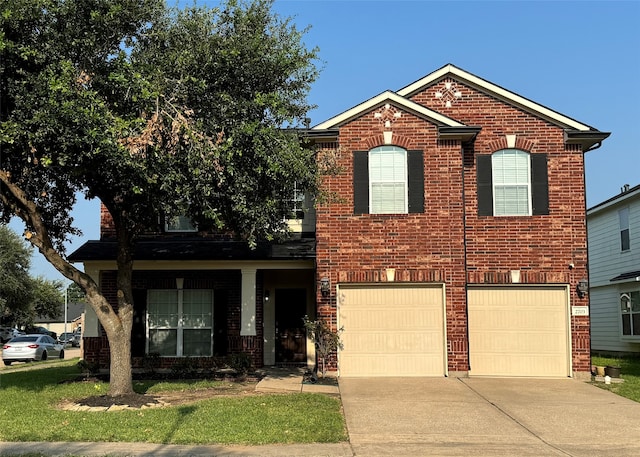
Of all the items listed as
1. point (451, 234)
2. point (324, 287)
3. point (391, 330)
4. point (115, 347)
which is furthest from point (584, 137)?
point (115, 347)

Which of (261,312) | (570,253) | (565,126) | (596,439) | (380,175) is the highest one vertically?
(565,126)

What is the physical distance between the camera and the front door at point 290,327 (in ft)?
60.9

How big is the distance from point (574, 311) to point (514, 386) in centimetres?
262

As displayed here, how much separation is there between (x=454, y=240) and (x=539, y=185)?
2545 millimetres

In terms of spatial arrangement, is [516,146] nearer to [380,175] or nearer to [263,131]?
[380,175]

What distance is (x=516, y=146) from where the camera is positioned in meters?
15.4

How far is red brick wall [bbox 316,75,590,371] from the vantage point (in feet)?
48.0

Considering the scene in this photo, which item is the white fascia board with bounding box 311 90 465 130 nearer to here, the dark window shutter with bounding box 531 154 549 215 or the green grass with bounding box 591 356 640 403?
the dark window shutter with bounding box 531 154 549 215

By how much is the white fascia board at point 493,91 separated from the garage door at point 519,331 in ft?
13.2

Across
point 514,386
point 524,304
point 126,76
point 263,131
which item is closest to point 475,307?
point 524,304

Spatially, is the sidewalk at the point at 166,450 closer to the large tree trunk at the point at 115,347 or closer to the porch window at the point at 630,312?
the large tree trunk at the point at 115,347

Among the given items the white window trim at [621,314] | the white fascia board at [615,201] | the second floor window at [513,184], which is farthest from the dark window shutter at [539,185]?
the white window trim at [621,314]

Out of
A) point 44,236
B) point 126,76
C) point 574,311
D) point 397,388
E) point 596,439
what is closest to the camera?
point 596,439

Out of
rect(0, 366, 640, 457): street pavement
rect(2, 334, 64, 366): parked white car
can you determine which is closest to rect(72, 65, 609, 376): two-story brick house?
rect(0, 366, 640, 457): street pavement
